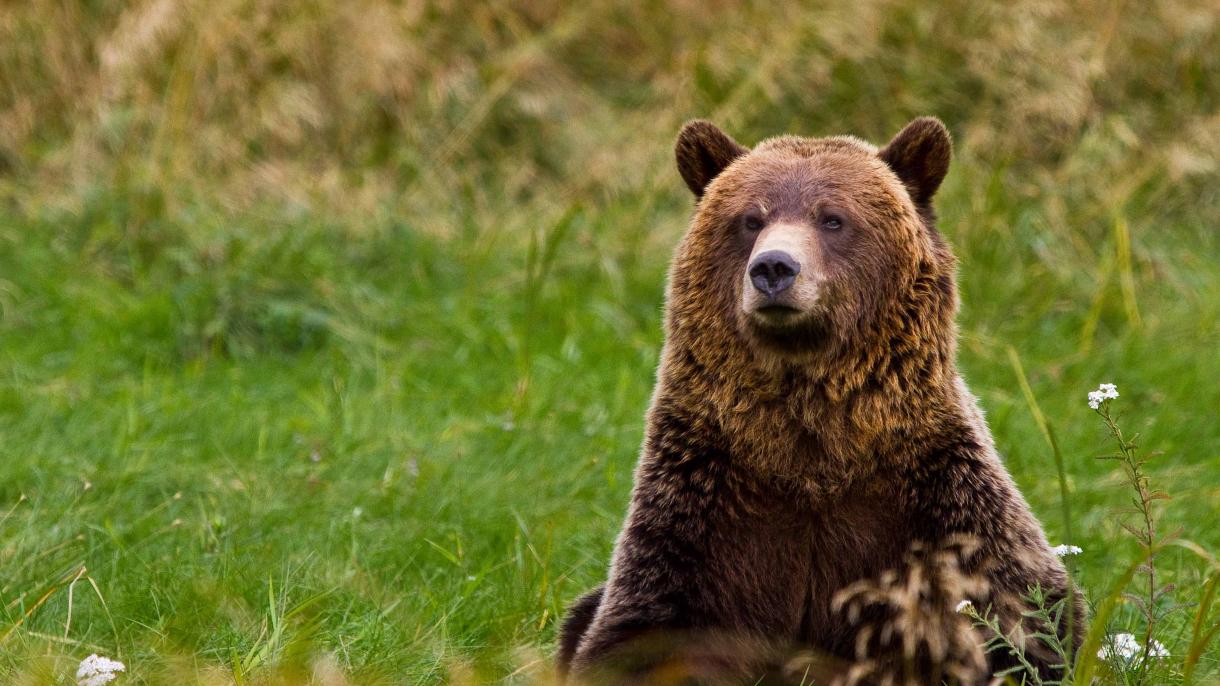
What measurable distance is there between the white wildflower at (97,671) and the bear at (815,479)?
995 mm

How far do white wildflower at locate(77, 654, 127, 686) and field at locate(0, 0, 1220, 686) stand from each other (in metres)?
0.12

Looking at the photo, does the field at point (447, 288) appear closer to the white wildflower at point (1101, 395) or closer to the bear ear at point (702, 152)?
the white wildflower at point (1101, 395)

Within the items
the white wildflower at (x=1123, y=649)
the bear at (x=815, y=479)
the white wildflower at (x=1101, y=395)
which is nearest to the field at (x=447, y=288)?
the white wildflower at (x=1123, y=649)

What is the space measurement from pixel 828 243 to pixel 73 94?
6.50 metres

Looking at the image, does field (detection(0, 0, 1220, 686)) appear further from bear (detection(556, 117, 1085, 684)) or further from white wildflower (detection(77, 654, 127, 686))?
bear (detection(556, 117, 1085, 684))

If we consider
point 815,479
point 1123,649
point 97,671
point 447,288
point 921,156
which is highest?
point 921,156

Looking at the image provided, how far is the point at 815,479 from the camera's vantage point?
346 centimetres

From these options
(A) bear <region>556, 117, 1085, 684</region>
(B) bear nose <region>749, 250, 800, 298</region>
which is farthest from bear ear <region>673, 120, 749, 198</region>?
(B) bear nose <region>749, 250, 800, 298</region>

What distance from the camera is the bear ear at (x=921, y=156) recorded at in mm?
3812

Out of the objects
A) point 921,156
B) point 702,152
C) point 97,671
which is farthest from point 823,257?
point 97,671

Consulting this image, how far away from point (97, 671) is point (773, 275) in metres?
1.66

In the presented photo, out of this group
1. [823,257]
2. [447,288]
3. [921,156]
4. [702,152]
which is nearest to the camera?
[823,257]

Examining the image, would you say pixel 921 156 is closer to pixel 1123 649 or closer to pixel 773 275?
pixel 773 275

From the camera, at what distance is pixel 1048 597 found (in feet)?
11.1
